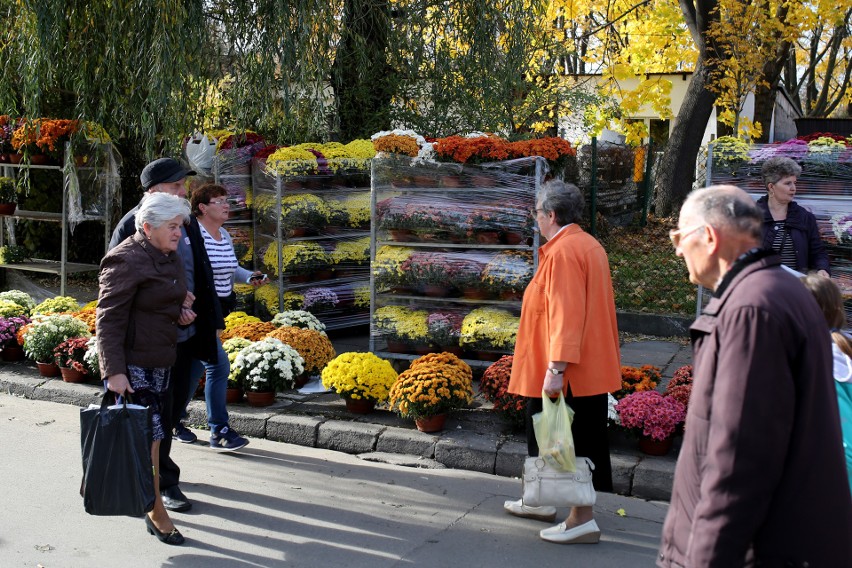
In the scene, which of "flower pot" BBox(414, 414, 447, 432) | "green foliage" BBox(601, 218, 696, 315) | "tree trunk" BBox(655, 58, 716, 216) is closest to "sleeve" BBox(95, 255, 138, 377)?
"flower pot" BBox(414, 414, 447, 432)

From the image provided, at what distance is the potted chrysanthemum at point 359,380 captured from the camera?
6.68 m

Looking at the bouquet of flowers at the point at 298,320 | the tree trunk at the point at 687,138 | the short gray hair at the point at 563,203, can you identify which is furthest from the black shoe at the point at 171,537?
the tree trunk at the point at 687,138

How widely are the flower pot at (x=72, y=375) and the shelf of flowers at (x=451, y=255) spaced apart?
2601 mm

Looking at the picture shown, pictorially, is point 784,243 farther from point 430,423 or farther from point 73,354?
point 73,354

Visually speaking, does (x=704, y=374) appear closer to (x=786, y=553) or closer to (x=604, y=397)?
(x=786, y=553)

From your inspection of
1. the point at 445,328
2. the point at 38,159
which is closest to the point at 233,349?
the point at 445,328

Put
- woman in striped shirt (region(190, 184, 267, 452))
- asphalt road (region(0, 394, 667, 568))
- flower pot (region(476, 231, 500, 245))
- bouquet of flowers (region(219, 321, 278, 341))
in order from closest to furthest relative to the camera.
Result: asphalt road (region(0, 394, 667, 568))
woman in striped shirt (region(190, 184, 267, 452))
flower pot (region(476, 231, 500, 245))
bouquet of flowers (region(219, 321, 278, 341))

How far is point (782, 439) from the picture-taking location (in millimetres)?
2309

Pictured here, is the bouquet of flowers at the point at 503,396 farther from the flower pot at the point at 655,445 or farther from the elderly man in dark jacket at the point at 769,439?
the elderly man in dark jacket at the point at 769,439

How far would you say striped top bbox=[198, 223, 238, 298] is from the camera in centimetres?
616

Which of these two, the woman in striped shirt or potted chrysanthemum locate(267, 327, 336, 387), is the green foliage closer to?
potted chrysanthemum locate(267, 327, 336, 387)

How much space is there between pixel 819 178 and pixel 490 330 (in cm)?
291

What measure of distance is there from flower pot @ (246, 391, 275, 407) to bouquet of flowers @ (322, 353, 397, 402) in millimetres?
496

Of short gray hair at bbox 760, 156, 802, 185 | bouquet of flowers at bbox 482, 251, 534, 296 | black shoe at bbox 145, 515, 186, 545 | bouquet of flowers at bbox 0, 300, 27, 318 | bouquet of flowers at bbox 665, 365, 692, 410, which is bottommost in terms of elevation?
black shoe at bbox 145, 515, 186, 545
